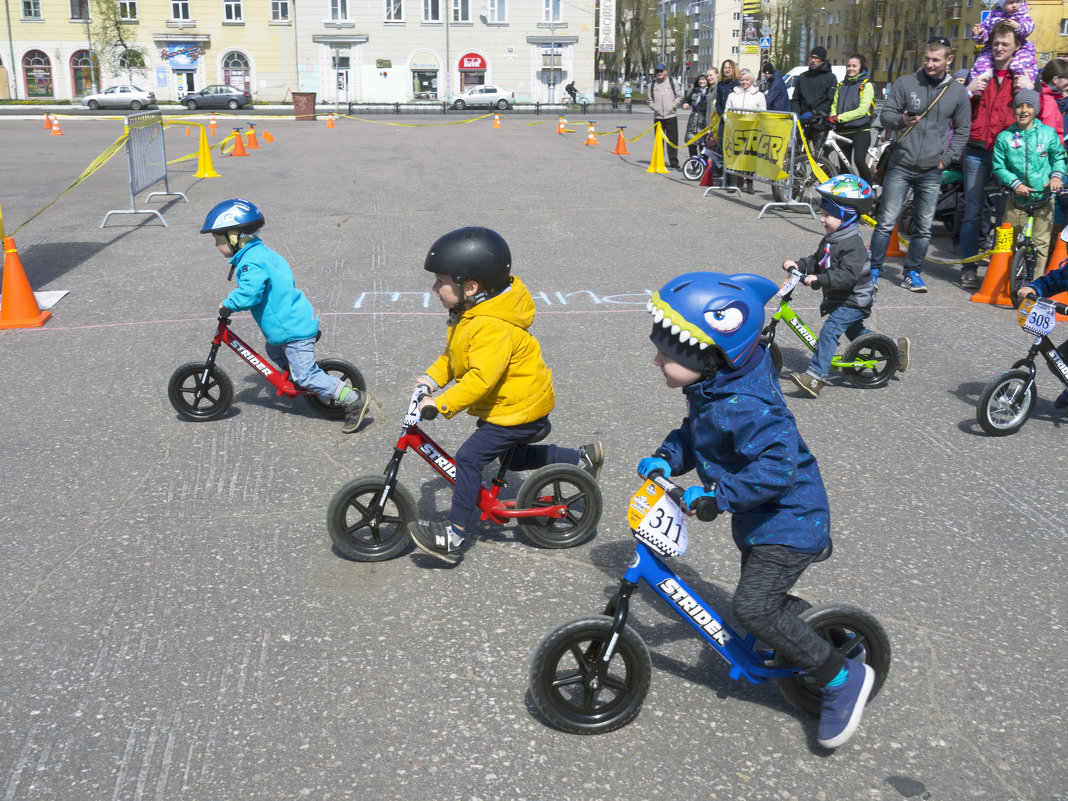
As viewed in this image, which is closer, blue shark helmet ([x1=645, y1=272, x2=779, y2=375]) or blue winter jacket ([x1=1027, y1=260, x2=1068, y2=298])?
blue shark helmet ([x1=645, y1=272, x2=779, y2=375])

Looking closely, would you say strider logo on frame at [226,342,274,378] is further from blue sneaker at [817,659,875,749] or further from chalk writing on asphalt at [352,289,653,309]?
blue sneaker at [817,659,875,749]

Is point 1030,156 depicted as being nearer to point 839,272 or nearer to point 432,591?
point 839,272

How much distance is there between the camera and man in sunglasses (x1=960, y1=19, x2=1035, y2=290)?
9820mm

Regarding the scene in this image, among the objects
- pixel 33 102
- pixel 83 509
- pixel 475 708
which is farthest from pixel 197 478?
pixel 33 102

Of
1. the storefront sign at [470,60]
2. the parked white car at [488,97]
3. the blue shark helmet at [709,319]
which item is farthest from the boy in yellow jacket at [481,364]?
the storefront sign at [470,60]

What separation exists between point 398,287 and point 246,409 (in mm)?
3696

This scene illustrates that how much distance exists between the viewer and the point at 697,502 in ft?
9.81

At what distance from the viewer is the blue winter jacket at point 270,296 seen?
5.89 m

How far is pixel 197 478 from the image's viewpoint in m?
5.55

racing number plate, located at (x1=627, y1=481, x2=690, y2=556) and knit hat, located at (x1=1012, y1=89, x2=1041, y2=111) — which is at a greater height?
knit hat, located at (x1=1012, y1=89, x2=1041, y2=111)

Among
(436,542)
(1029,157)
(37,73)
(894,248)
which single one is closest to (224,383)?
(436,542)

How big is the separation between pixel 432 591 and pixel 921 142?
7736 millimetres

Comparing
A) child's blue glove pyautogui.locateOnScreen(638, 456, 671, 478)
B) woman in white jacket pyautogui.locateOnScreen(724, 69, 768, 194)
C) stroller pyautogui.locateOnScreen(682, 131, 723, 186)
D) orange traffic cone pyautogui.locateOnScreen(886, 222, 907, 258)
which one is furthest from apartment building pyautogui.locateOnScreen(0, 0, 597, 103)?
child's blue glove pyautogui.locateOnScreen(638, 456, 671, 478)

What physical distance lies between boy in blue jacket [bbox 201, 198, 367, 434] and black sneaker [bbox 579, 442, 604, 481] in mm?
1844
